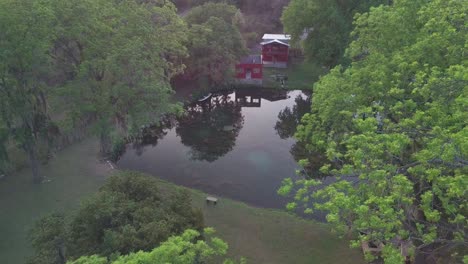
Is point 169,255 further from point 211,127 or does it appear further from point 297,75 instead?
point 297,75

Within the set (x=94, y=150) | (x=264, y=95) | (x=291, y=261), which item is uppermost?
(x=264, y=95)

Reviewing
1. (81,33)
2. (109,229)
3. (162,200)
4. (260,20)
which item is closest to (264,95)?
(260,20)

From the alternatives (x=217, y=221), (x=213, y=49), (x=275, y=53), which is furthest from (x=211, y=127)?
(x=275, y=53)

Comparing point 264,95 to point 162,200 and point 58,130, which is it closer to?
point 58,130

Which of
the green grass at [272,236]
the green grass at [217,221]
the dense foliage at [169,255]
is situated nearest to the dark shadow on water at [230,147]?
the green grass at [272,236]

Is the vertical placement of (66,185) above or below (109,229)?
below

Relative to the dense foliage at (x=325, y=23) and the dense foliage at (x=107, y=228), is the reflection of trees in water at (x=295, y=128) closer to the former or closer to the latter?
the dense foliage at (x=325, y=23)

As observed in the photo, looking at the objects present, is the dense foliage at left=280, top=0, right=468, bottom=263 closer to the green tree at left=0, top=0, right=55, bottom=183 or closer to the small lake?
the small lake
